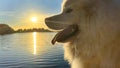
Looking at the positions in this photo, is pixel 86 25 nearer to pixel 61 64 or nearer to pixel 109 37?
pixel 109 37

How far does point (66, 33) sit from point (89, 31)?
33 centimetres

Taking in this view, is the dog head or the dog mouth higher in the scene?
the dog head

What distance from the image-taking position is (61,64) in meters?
42.4

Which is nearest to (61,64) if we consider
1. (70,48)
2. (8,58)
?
(8,58)

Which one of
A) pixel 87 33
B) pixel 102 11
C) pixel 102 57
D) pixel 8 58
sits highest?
pixel 102 11

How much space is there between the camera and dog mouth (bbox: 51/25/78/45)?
156 inches

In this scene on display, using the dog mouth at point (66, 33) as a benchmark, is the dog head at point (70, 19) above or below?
above

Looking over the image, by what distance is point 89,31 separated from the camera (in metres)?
3.76

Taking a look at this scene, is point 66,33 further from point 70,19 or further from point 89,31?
point 89,31

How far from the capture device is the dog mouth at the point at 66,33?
156 inches

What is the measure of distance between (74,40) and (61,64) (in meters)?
38.6

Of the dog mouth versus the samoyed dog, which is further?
the dog mouth

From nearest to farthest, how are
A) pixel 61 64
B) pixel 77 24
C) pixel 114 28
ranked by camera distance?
pixel 114 28, pixel 77 24, pixel 61 64

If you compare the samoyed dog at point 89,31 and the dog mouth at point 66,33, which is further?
the dog mouth at point 66,33
